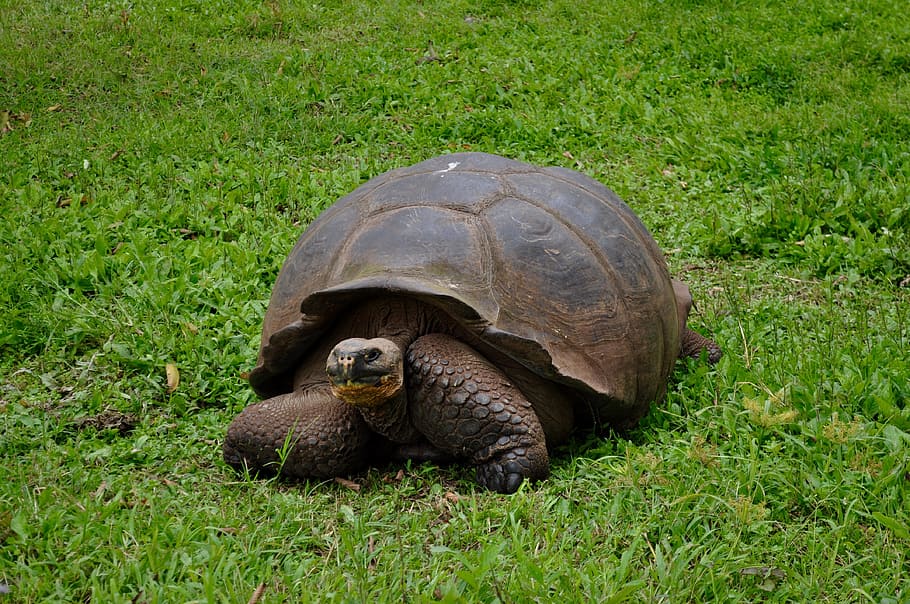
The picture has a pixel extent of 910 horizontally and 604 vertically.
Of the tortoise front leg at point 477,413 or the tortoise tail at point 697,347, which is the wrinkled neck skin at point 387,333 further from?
the tortoise tail at point 697,347

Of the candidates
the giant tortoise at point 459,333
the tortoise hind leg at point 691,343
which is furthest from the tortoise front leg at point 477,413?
the tortoise hind leg at point 691,343

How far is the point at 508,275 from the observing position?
2.98 m

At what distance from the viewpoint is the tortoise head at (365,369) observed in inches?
108

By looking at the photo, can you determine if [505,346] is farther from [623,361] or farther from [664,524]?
[664,524]

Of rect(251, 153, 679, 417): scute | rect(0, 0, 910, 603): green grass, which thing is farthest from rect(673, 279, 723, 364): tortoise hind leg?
rect(251, 153, 679, 417): scute

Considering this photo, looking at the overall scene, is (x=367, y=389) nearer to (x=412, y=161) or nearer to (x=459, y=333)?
(x=459, y=333)

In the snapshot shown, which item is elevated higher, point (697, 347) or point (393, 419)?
point (393, 419)

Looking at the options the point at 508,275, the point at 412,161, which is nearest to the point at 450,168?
the point at 508,275

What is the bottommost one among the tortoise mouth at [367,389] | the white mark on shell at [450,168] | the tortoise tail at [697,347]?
the tortoise tail at [697,347]

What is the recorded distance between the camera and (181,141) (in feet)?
19.2

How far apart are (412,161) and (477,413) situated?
3.20 m

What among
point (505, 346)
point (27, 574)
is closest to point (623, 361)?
point (505, 346)

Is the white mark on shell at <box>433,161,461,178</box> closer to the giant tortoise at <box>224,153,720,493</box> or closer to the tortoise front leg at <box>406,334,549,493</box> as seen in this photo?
the giant tortoise at <box>224,153,720,493</box>

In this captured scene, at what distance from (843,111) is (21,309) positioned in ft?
17.2
